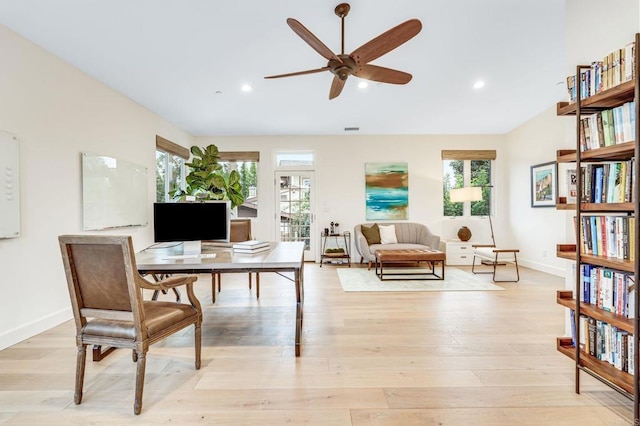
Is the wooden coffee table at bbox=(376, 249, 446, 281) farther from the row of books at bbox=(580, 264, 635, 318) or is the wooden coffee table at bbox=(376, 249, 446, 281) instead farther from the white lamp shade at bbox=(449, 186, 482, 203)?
the row of books at bbox=(580, 264, 635, 318)

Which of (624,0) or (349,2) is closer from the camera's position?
(624,0)

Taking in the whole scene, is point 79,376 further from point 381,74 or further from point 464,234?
point 464,234

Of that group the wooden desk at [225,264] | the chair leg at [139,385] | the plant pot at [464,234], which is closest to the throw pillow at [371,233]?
the plant pot at [464,234]

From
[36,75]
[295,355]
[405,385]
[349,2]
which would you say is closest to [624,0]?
[349,2]

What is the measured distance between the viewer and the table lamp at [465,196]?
525cm

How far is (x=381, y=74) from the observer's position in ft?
8.38

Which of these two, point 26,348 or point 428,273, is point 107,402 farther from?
point 428,273

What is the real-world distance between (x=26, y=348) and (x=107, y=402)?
125 centimetres

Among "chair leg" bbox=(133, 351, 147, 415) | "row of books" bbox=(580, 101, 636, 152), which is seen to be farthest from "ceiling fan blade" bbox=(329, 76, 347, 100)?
"chair leg" bbox=(133, 351, 147, 415)

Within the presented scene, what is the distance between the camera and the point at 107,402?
1665 millimetres

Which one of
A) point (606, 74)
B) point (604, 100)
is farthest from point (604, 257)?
point (606, 74)

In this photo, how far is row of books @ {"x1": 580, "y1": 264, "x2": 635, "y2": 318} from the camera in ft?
4.91

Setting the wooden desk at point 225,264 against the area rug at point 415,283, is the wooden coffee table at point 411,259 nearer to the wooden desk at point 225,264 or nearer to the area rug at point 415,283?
the area rug at point 415,283

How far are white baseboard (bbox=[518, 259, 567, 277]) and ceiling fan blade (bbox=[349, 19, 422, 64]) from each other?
4.46m
